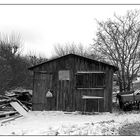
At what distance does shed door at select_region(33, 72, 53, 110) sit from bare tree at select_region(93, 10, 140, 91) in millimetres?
12331

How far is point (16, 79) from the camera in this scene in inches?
982

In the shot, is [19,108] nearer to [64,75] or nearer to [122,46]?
[64,75]

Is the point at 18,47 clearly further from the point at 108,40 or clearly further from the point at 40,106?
the point at 40,106

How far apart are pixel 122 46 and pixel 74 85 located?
12.7 metres

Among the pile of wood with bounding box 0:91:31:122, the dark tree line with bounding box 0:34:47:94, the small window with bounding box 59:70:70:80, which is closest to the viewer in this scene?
the pile of wood with bounding box 0:91:31:122

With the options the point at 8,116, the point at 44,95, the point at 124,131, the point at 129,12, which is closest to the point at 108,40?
the point at 129,12

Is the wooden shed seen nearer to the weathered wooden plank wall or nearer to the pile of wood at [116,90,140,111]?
the weathered wooden plank wall

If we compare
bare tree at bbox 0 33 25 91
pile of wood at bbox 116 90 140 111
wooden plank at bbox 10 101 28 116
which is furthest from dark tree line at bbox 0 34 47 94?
pile of wood at bbox 116 90 140 111

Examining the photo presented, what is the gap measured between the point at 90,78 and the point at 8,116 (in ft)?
20.8

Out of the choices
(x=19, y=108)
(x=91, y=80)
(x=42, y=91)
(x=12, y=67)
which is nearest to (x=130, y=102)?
(x=91, y=80)

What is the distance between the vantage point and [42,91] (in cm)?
1628

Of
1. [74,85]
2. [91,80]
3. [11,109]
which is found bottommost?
[11,109]

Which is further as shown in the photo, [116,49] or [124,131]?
[116,49]

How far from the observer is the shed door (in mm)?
16156
